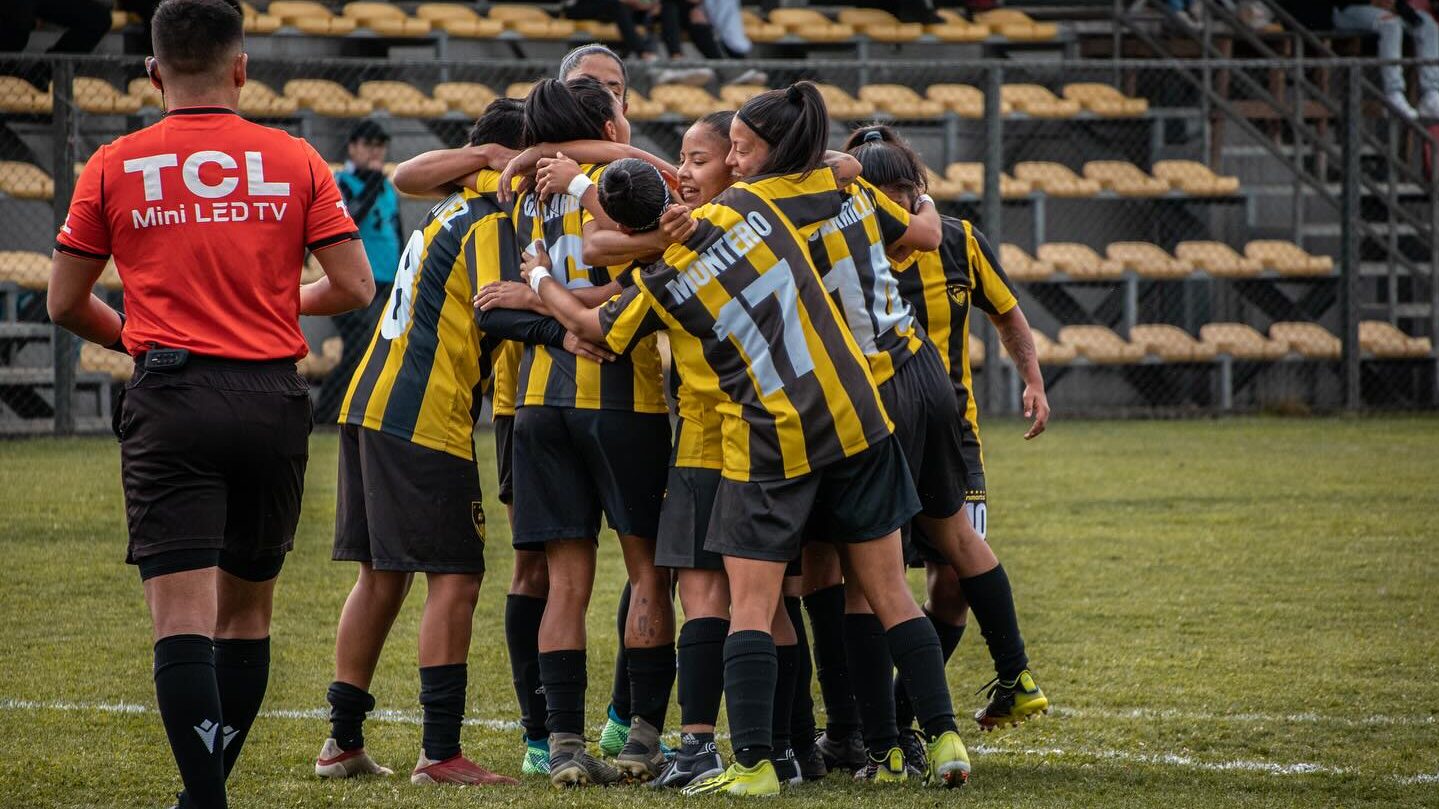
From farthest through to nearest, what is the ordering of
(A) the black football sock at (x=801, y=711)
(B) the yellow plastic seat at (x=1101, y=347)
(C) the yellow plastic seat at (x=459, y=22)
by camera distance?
1. (C) the yellow plastic seat at (x=459, y=22)
2. (B) the yellow plastic seat at (x=1101, y=347)
3. (A) the black football sock at (x=801, y=711)

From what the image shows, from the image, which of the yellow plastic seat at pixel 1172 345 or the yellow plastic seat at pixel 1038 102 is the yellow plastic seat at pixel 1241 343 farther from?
the yellow plastic seat at pixel 1038 102

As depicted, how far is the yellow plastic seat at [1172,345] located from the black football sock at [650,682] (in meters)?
12.1

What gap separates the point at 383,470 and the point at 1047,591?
12.5 feet

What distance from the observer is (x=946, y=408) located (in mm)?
4582

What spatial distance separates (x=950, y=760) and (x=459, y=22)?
13617 millimetres

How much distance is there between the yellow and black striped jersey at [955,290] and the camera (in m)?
4.93

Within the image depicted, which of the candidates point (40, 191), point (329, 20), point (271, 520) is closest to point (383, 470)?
point (271, 520)

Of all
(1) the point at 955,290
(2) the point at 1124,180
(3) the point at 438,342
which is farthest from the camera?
(2) the point at 1124,180

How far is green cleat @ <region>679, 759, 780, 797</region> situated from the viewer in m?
3.99

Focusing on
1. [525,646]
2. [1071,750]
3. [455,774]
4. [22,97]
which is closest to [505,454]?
[525,646]

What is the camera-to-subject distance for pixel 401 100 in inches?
585

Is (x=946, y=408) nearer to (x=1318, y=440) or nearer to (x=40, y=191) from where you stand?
(x=1318, y=440)

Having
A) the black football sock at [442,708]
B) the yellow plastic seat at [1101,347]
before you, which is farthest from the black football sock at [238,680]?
the yellow plastic seat at [1101,347]

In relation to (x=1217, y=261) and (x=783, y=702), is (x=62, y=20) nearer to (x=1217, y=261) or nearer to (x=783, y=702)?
(x=1217, y=261)
